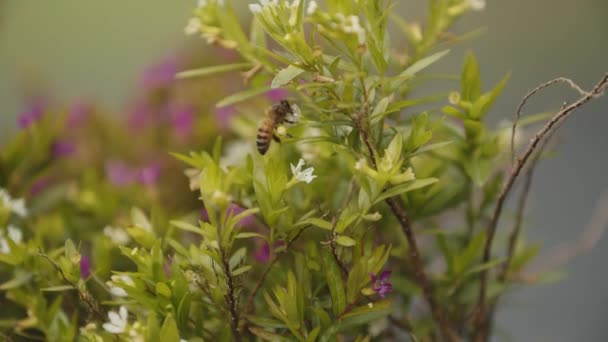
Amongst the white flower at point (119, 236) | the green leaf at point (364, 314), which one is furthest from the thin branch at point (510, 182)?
the white flower at point (119, 236)

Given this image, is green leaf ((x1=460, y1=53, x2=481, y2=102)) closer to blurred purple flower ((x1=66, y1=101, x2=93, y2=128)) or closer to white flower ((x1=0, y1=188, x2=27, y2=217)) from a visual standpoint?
white flower ((x1=0, y1=188, x2=27, y2=217))

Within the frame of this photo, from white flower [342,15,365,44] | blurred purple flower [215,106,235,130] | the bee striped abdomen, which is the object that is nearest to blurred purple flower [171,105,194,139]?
blurred purple flower [215,106,235,130]

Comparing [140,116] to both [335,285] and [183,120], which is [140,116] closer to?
[183,120]

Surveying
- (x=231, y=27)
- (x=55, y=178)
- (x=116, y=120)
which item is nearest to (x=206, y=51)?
(x=116, y=120)

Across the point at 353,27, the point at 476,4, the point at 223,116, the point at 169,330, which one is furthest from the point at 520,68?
the point at 169,330

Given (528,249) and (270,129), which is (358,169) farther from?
(528,249)

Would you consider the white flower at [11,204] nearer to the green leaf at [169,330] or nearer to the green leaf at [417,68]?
the green leaf at [169,330]
